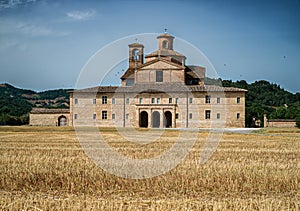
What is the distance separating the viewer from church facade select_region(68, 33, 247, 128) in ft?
208

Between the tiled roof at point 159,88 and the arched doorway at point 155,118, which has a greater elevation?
the tiled roof at point 159,88

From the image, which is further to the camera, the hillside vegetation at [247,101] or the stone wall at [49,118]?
the hillside vegetation at [247,101]

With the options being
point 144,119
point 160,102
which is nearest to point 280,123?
point 160,102

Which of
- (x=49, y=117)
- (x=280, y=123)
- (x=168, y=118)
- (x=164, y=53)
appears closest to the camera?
(x=168, y=118)

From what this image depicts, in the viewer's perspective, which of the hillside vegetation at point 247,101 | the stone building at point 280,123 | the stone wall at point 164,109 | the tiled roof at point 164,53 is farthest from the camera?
the hillside vegetation at point 247,101

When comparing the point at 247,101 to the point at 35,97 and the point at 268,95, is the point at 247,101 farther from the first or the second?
the point at 35,97

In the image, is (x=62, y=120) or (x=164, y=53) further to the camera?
(x=164, y=53)

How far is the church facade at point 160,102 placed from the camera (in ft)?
208

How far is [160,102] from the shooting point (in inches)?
2547

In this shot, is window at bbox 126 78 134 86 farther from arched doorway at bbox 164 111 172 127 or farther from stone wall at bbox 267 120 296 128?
stone wall at bbox 267 120 296 128

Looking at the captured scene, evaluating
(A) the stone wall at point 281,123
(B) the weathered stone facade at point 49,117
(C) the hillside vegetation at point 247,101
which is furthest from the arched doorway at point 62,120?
(A) the stone wall at point 281,123

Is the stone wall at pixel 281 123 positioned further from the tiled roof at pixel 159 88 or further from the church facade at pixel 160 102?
the tiled roof at pixel 159 88

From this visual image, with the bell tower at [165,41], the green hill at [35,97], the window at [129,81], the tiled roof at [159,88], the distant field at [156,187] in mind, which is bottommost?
the distant field at [156,187]

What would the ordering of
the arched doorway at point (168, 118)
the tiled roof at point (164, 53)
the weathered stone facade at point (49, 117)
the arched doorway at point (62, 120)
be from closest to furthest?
the arched doorway at point (168, 118)
the weathered stone facade at point (49, 117)
the arched doorway at point (62, 120)
the tiled roof at point (164, 53)
